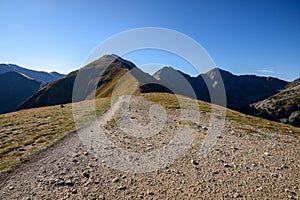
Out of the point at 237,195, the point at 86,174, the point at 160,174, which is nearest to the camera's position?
the point at 237,195

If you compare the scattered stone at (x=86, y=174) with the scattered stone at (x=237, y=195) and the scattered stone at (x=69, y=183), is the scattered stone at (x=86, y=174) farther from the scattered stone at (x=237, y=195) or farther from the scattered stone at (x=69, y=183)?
the scattered stone at (x=237, y=195)

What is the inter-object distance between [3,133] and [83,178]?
54.2ft

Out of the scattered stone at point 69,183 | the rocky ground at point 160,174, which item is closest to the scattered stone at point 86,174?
the rocky ground at point 160,174

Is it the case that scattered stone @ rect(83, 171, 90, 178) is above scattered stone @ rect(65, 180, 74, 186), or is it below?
above

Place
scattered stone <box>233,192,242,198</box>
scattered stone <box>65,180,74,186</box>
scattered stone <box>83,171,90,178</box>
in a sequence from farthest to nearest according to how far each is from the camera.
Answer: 1. scattered stone <box>83,171,90,178</box>
2. scattered stone <box>65,180,74,186</box>
3. scattered stone <box>233,192,242,198</box>

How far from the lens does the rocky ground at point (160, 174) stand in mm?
12242

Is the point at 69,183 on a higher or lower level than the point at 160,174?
lower

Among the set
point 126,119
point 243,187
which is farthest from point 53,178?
point 126,119

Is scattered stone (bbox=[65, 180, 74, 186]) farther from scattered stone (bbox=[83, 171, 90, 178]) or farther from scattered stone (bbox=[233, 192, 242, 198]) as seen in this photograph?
scattered stone (bbox=[233, 192, 242, 198])

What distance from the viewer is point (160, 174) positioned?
47.3 feet

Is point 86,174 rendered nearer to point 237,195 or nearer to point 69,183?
point 69,183

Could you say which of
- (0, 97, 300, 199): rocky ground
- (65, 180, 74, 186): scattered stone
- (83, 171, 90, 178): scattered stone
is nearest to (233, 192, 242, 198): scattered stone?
(0, 97, 300, 199): rocky ground

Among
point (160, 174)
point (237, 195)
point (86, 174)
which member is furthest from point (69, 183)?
point (237, 195)

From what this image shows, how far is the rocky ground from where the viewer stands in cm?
1224
